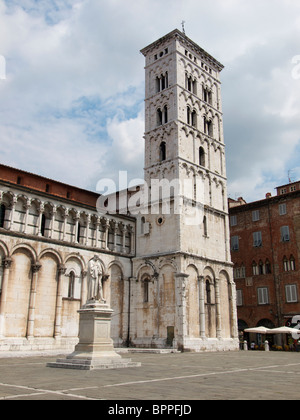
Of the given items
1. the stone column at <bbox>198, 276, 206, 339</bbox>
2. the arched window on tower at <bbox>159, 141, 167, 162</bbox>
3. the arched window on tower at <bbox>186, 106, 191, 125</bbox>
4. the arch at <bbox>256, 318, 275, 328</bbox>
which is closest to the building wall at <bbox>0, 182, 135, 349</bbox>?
the stone column at <bbox>198, 276, 206, 339</bbox>

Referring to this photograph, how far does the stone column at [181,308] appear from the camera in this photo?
2869cm

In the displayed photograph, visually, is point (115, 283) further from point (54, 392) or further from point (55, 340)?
point (54, 392)

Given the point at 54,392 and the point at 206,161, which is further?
the point at 206,161

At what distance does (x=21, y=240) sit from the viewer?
83.4 ft

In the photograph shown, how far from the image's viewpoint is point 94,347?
15.2 m

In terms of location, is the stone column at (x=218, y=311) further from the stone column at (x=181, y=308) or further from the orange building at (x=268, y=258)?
the orange building at (x=268, y=258)

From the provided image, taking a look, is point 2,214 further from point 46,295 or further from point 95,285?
point 95,285

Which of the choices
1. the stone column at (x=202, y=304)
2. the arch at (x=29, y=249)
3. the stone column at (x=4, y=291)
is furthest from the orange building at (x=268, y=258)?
the stone column at (x=4, y=291)

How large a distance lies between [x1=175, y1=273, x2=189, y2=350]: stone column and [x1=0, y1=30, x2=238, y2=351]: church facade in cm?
8

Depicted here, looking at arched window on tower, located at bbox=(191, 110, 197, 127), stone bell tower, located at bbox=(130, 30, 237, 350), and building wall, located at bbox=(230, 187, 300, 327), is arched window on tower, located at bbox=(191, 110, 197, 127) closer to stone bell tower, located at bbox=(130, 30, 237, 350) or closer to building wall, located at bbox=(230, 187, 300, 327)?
stone bell tower, located at bbox=(130, 30, 237, 350)

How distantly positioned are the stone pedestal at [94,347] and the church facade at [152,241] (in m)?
10.1
